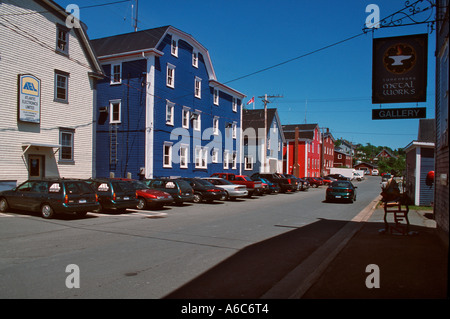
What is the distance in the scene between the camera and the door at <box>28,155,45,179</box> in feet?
62.8

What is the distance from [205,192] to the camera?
2180cm

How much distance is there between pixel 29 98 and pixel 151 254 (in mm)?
14658

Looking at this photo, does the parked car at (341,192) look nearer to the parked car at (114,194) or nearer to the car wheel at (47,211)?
the parked car at (114,194)

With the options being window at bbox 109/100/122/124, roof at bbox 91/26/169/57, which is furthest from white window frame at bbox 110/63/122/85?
window at bbox 109/100/122/124

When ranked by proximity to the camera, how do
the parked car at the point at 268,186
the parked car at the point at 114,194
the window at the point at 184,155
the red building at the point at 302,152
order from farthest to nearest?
1. the red building at the point at 302,152
2. the window at the point at 184,155
3. the parked car at the point at 268,186
4. the parked car at the point at 114,194

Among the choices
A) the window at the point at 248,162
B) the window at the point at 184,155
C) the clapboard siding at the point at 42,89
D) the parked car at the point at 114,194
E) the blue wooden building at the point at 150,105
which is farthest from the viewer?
the window at the point at 248,162

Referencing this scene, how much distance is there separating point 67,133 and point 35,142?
2239 millimetres

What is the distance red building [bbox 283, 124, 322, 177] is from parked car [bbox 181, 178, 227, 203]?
39.8 metres

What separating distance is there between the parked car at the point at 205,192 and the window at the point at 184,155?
353 inches

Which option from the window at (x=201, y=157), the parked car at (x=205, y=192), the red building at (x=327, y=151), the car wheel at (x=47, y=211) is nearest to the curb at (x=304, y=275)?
the car wheel at (x=47, y=211)

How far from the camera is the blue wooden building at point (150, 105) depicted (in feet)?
89.6

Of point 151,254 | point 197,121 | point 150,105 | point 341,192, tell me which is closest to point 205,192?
point 341,192
